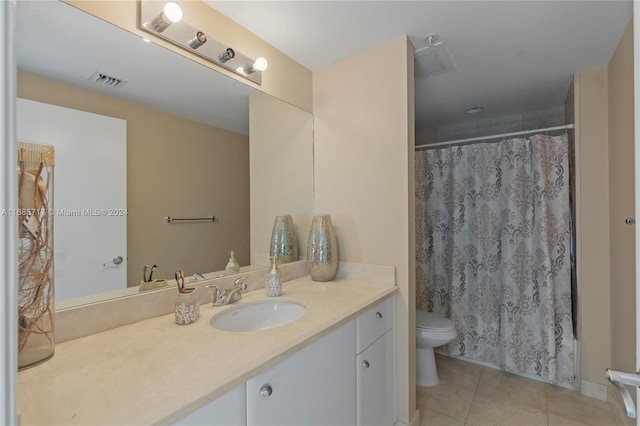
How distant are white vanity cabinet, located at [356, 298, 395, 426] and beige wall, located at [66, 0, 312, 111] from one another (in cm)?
136

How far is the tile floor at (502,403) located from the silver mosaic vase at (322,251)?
107 centimetres

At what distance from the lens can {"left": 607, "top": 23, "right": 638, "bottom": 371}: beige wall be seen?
153 cm

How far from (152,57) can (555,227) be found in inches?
105

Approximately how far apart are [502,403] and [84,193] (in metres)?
2.58

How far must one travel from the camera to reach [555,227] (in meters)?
2.10

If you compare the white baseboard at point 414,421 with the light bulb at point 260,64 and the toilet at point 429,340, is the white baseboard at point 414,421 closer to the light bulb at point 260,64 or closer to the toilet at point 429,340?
the toilet at point 429,340

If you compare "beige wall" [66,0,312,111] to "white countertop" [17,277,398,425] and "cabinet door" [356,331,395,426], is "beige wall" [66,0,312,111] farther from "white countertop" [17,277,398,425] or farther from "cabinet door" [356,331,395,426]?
"cabinet door" [356,331,395,426]

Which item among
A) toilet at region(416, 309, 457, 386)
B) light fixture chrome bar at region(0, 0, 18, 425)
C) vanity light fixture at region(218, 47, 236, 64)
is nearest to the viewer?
light fixture chrome bar at region(0, 0, 18, 425)

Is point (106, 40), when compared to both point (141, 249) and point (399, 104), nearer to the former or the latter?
point (141, 249)

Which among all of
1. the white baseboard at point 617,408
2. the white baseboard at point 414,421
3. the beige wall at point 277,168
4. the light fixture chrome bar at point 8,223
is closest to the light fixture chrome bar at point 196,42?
the beige wall at point 277,168

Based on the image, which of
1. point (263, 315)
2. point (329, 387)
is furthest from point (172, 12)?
point (329, 387)

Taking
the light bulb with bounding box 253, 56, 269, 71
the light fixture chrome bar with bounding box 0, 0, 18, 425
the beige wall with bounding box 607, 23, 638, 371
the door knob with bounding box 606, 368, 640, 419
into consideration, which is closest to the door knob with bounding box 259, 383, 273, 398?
the light fixture chrome bar with bounding box 0, 0, 18, 425

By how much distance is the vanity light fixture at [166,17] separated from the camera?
1157mm

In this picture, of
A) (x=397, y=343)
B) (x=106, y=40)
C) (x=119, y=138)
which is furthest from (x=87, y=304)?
(x=397, y=343)
